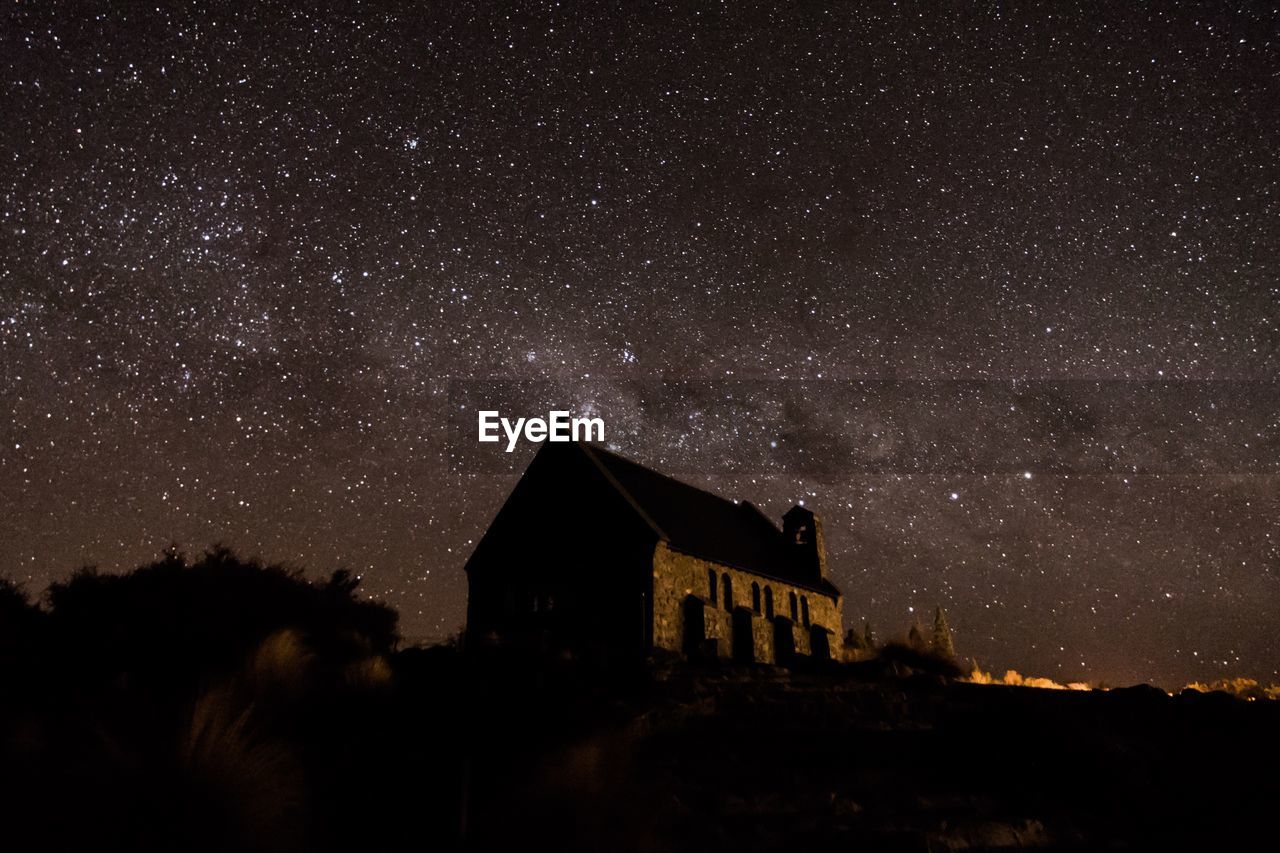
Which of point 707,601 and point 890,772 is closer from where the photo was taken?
point 890,772

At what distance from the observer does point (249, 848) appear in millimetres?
8555

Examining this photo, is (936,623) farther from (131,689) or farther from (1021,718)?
(131,689)

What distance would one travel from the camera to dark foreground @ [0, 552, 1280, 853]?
940 centimetres

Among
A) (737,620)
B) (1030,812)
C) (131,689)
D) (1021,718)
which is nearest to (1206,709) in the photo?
(1021,718)

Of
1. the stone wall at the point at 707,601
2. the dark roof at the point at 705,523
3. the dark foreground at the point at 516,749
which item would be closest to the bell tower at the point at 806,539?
the dark roof at the point at 705,523

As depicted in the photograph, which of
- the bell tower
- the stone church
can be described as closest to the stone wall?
the stone church

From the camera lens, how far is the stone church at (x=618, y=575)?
2731cm

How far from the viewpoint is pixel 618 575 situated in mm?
27812

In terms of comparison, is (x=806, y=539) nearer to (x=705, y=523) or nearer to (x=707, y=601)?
(x=705, y=523)

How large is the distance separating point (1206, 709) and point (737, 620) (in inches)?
583

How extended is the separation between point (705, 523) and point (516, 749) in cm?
2128

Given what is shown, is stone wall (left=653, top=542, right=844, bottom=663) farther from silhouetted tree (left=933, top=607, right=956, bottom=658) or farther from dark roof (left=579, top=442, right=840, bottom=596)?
silhouetted tree (left=933, top=607, right=956, bottom=658)

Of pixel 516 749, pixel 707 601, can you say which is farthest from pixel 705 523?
pixel 516 749

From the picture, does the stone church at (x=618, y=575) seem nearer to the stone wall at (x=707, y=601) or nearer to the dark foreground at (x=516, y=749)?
the stone wall at (x=707, y=601)
